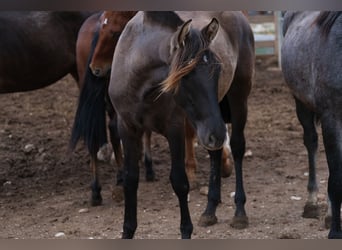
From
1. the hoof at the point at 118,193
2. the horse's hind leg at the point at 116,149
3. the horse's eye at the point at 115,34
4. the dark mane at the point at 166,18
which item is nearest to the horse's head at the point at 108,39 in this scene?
the horse's eye at the point at 115,34

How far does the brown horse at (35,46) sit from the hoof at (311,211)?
9.15ft

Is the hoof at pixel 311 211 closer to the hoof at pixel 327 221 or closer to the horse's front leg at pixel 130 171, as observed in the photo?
the hoof at pixel 327 221

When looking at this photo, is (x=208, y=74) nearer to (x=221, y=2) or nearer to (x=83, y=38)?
(x=221, y=2)

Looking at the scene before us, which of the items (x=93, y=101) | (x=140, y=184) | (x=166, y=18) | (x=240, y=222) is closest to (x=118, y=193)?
(x=140, y=184)

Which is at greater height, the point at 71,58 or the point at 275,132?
the point at 71,58

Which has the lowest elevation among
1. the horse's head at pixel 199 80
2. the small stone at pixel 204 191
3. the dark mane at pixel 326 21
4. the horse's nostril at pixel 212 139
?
the small stone at pixel 204 191

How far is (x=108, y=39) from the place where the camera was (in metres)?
4.30

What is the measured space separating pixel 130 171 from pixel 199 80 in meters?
0.95

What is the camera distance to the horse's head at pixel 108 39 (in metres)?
4.30

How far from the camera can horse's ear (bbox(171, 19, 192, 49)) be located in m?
2.66

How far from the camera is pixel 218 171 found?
4566 mm

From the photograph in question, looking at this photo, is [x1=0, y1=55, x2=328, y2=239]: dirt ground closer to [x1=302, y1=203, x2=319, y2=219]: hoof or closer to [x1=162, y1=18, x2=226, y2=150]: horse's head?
[x1=302, y1=203, x2=319, y2=219]: hoof

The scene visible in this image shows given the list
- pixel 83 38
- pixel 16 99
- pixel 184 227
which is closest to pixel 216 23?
pixel 184 227

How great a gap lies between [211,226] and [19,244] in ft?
12.0
